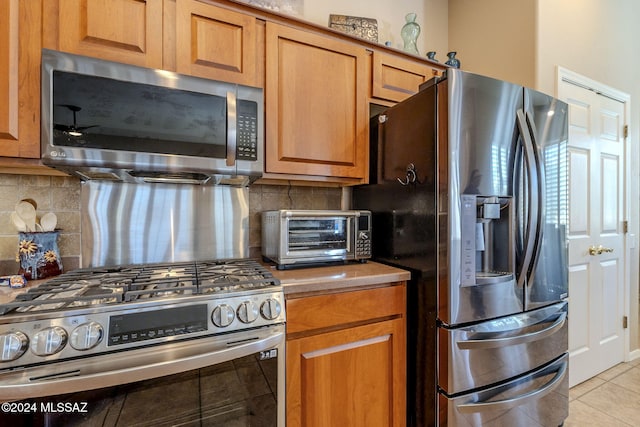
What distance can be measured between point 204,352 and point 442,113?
4.17 feet

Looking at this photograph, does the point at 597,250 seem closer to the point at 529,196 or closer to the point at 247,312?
the point at 529,196

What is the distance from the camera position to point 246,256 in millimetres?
1716

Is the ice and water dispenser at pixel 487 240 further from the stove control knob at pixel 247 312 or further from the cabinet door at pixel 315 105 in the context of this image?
the stove control knob at pixel 247 312

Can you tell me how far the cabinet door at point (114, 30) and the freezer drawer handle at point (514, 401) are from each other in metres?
1.95

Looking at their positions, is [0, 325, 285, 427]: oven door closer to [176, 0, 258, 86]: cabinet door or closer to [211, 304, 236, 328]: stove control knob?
[211, 304, 236, 328]: stove control knob

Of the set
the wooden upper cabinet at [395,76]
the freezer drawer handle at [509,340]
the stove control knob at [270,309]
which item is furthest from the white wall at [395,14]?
the freezer drawer handle at [509,340]

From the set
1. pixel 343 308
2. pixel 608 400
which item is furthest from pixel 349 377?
pixel 608 400

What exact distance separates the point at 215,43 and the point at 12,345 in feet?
4.22

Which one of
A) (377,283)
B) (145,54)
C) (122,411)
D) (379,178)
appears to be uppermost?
(145,54)

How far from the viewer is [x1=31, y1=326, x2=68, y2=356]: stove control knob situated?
0.81 m

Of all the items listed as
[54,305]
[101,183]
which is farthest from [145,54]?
[54,305]

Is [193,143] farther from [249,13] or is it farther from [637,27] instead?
[637,27]

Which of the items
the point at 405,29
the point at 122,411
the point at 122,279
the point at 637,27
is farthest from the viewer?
the point at 637,27

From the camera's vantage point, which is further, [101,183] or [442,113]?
[101,183]
